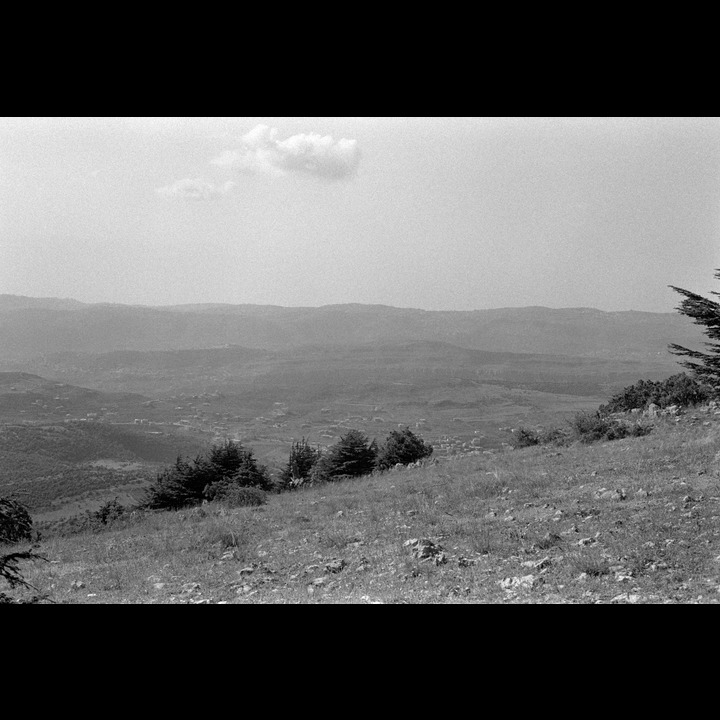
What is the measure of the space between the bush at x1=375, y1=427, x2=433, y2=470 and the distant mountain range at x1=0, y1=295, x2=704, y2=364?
69100 mm

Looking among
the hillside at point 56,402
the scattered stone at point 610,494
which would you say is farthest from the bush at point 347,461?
the hillside at point 56,402

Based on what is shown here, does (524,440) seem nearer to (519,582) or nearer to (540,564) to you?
(540,564)

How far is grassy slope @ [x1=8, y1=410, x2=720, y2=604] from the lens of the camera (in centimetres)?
472

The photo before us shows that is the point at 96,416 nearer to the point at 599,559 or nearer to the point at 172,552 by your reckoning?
the point at 172,552

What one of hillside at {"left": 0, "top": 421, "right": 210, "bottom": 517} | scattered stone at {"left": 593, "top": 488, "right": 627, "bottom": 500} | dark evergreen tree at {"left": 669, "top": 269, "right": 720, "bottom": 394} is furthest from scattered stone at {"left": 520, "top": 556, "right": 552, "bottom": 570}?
hillside at {"left": 0, "top": 421, "right": 210, "bottom": 517}

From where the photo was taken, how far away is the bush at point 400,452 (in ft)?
52.4

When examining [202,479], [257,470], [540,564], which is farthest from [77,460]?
[540,564]

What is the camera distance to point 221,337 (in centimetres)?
11775

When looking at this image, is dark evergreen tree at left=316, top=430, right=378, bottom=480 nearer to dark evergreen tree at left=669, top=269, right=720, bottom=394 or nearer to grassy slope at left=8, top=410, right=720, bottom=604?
grassy slope at left=8, top=410, right=720, bottom=604

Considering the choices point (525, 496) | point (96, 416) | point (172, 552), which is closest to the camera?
point (172, 552)
